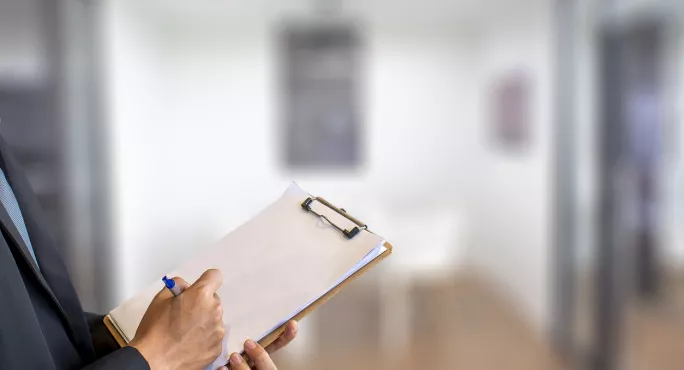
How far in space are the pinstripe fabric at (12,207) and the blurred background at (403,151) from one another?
1.60m

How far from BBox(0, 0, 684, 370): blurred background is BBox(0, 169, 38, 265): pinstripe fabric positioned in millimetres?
1596

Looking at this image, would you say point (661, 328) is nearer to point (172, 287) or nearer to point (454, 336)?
point (454, 336)

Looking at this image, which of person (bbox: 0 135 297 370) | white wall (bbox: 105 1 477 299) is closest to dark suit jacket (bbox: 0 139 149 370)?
person (bbox: 0 135 297 370)

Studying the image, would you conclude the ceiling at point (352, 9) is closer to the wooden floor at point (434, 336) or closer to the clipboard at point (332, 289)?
the wooden floor at point (434, 336)

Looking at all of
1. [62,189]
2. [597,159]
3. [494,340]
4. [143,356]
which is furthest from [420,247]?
[143,356]

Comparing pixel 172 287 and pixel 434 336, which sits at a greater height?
pixel 172 287

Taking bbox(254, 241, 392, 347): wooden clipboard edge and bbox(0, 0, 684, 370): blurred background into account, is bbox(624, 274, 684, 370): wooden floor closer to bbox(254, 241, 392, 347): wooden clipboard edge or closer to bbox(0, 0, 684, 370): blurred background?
bbox(0, 0, 684, 370): blurred background

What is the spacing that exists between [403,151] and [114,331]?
14.3 ft

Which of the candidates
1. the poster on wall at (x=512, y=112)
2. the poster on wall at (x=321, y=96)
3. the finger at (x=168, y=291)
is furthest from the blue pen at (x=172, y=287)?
the poster on wall at (x=321, y=96)

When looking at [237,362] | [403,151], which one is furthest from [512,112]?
[237,362]

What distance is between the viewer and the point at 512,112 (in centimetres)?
430

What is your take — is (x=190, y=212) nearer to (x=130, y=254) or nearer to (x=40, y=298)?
(x=130, y=254)

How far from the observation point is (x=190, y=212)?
4961mm

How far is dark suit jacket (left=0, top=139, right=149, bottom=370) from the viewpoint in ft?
2.25
